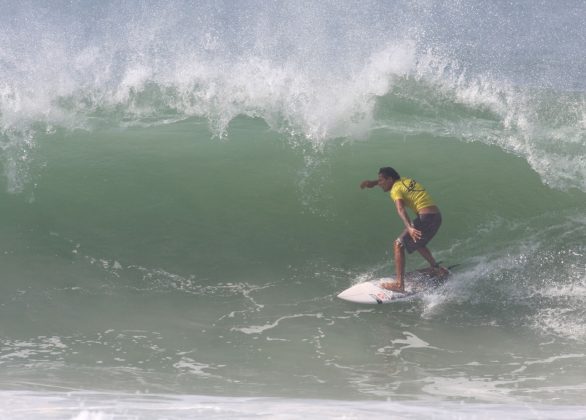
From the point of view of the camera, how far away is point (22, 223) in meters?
8.90

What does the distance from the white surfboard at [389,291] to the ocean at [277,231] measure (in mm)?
85

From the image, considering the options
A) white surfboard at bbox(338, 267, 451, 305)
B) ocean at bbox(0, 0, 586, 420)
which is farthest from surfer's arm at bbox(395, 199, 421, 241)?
ocean at bbox(0, 0, 586, 420)

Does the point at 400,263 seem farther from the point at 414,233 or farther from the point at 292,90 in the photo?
the point at 292,90

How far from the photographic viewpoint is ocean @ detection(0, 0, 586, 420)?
19.9 feet

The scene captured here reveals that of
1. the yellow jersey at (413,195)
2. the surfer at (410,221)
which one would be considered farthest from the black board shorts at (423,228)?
the yellow jersey at (413,195)

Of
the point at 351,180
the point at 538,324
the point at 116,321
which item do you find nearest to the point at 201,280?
the point at 116,321

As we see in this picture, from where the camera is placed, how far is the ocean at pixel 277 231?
6055mm

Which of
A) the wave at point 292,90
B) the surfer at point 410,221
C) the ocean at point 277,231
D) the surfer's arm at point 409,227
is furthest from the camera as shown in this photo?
the wave at point 292,90

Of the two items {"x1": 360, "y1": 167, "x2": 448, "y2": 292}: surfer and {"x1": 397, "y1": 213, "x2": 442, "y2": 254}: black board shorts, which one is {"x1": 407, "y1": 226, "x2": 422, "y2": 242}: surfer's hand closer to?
{"x1": 360, "y1": 167, "x2": 448, "y2": 292}: surfer

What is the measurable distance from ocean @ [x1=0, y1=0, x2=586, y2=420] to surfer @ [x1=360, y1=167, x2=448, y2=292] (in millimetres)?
300

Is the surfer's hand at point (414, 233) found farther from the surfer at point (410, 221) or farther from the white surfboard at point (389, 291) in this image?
the white surfboard at point (389, 291)

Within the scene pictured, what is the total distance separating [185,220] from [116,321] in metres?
2.07

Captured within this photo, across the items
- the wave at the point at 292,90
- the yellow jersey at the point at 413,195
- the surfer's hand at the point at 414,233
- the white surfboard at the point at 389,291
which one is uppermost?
the wave at the point at 292,90

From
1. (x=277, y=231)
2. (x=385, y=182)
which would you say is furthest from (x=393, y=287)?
(x=277, y=231)
